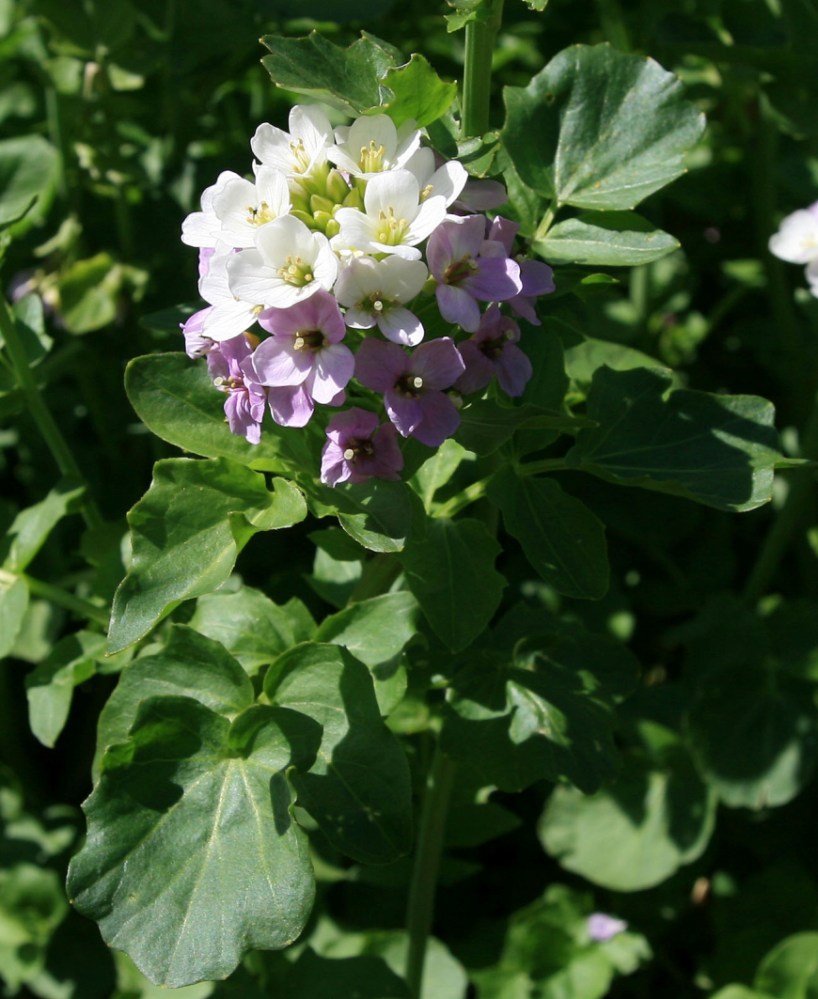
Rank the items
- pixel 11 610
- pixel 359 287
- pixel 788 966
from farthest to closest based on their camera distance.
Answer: pixel 788 966
pixel 11 610
pixel 359 287

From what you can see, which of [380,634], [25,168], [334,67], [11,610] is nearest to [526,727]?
[380,634]

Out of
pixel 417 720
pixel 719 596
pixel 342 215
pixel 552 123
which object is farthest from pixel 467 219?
pixel 719 596

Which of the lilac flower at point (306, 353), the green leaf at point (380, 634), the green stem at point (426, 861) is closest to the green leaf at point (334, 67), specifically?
the lilac flower at point (306, 353)

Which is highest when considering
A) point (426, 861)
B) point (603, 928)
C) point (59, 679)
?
point (59, 679)

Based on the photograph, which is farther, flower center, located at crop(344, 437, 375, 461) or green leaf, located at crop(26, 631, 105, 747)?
green leaf, located at crop(26, 631, 105, 747)

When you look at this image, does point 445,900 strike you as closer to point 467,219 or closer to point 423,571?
point 423,571

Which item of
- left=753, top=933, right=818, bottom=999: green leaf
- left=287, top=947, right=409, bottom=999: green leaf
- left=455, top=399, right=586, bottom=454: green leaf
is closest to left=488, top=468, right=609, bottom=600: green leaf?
left=455, top=399, right=586, bottom=454: green leaf

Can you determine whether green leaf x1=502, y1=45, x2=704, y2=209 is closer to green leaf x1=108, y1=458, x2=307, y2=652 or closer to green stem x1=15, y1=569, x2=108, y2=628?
green leaf x1=108, y1=458, x2=307, y2=652

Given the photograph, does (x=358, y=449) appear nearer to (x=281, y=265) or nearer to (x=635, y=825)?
(x=281, y=265)
